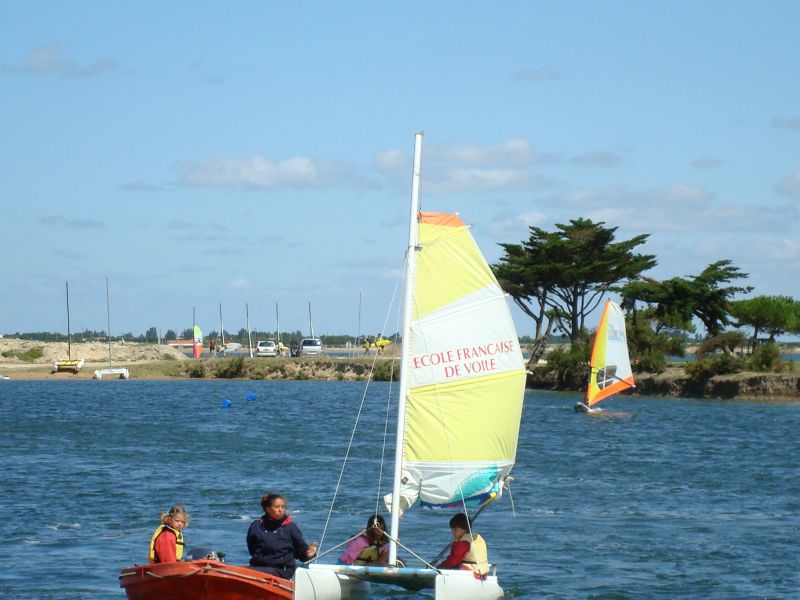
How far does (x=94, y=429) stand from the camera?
45656 mm

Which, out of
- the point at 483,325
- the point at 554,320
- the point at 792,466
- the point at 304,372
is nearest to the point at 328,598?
the point at 483,325

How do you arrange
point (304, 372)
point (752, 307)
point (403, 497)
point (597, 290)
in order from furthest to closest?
point (304, 372) → point (752, 307) → point (597, 290) → point (403, 497)

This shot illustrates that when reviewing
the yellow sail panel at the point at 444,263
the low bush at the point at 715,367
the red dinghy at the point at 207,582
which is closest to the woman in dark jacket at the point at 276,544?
the red dinghy at the point at 207,582

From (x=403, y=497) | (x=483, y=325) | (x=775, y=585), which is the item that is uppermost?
(x=483, y=325)

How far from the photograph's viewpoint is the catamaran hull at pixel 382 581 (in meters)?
14.9

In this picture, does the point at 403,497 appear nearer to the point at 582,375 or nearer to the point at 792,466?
the point at 792,466

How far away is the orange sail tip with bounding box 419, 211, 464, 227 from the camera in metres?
16.1

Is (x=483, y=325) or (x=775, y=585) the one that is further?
(x=775, y=585)

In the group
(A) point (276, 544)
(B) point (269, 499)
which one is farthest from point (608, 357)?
(B) point (269, 499)

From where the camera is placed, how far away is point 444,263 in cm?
1625

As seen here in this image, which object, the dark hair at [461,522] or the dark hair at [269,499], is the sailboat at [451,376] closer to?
the dark hair at [461,522]

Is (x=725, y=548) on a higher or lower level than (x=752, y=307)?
lower

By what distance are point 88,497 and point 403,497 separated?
13.0 meters

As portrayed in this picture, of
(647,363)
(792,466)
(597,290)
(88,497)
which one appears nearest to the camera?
(88,497)
